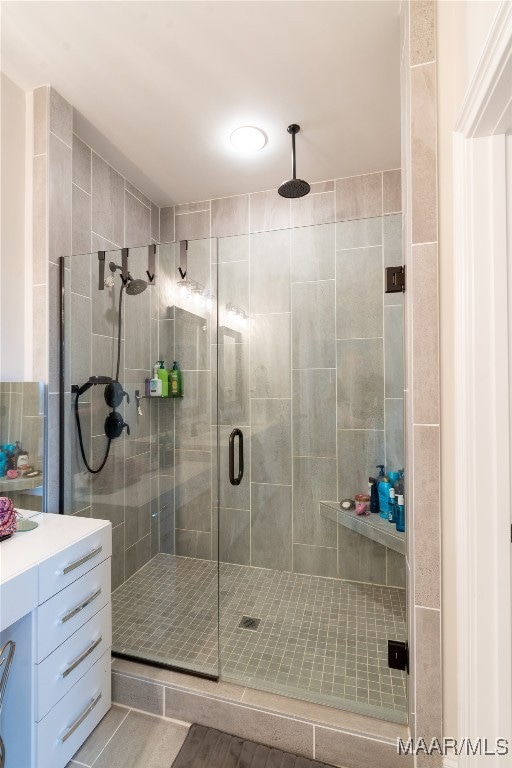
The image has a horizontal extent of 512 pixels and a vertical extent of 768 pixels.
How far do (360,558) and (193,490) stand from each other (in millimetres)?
1009

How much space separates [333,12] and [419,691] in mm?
2303

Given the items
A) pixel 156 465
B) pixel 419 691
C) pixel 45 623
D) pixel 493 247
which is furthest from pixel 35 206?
pixel 419 691

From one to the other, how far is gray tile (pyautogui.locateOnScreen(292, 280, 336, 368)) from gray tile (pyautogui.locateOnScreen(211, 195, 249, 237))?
0.94 meters

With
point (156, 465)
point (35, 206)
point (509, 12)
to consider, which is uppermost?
point (35, 206)

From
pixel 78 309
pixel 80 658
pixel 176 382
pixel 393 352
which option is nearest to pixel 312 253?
pixel 393 352

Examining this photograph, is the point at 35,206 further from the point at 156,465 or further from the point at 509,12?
the point at 509,12

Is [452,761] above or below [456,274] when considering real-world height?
below

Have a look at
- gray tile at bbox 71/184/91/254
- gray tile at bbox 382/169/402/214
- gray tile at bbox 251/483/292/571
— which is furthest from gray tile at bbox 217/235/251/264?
gray tile at bbox 251/483/292/571

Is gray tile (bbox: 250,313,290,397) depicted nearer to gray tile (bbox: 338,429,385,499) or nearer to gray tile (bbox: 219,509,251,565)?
gray tile (bbox: 338,429,385,499)

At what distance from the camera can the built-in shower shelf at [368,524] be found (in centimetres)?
172

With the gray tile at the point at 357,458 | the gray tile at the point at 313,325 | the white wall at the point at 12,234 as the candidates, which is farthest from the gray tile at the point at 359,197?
the white wall at the point at 12,234

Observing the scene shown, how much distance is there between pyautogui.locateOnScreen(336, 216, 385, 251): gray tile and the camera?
1729 millimetres

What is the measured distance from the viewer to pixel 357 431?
193 centimetres

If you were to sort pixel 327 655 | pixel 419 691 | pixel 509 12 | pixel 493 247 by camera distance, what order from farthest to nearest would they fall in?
pixel 327 655
pixel 419 691
pixel 493 247
pixel 509 12
